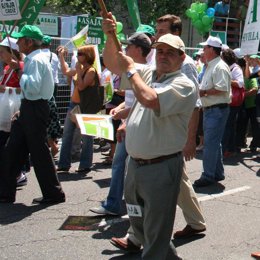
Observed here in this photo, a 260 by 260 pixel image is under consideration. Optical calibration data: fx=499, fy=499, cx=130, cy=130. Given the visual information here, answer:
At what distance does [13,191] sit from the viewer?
542cm

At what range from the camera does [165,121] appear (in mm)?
3170

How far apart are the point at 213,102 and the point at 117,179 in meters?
2.19

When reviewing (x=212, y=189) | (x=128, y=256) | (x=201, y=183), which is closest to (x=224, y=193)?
(x=212, y=189)

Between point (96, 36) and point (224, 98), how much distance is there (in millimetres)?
5093

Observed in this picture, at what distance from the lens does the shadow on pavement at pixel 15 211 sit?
16.1 ft

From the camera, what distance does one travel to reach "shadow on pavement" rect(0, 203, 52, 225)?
491 centimetres

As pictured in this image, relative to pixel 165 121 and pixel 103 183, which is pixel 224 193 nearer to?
pixel 103 183

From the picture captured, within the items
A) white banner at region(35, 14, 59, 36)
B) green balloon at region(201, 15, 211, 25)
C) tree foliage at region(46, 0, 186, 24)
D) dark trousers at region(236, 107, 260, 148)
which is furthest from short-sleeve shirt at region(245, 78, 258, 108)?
tree foliage at region(46, 0, 186, 24)

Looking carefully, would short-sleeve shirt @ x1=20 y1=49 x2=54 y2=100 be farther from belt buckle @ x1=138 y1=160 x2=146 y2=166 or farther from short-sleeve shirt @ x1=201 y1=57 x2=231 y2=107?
short-sleeve shirt @ x1=201 y1=57 x2=231 y2=107

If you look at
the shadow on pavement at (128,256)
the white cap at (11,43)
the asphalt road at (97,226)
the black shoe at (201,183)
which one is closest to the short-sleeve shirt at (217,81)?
the black shoe at (201,183)

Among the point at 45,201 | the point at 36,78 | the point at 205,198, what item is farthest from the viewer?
the point at 205,198

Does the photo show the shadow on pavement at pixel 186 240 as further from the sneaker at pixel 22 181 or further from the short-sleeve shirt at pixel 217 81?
the sneaker at pixel 22 181

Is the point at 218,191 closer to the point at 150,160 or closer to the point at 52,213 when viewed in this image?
the point at 52,213

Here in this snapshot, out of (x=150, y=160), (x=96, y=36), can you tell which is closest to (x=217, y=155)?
(x=150, y=160)
